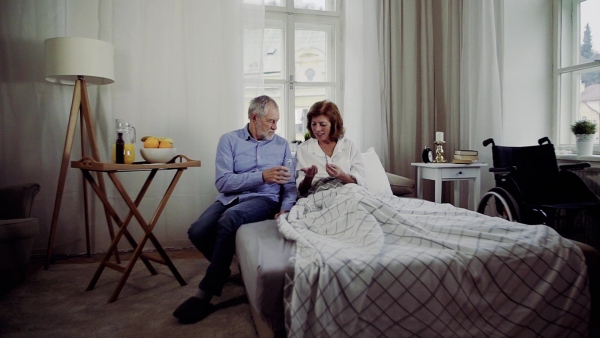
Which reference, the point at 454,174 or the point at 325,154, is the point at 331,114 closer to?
the point at 325,154

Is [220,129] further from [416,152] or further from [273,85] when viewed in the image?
[416,152]

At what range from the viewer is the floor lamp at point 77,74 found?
2.46 meters

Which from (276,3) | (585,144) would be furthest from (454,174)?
(276,3)

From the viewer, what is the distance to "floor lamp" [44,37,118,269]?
2.46 metres

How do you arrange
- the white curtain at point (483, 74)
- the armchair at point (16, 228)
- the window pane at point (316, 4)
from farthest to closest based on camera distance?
the window pane at point (316, 4) → the white curtain at point (483, 74) → the armchair at point (16, 228)

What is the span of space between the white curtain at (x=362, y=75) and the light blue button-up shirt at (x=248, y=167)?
3.67 feet

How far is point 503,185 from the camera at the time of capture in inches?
93.7

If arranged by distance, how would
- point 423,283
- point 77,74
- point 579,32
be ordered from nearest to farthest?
point 423,283 < point 77,74 < point 579,32

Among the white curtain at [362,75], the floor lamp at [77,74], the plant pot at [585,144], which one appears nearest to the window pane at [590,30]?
the plant pot at [585,144]

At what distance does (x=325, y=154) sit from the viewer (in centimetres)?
235

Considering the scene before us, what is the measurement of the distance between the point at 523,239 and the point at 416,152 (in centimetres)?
227

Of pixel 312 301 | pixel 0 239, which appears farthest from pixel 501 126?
pixel 0 239

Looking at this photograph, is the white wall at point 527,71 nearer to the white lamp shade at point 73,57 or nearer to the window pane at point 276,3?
the window pane at point 276,3

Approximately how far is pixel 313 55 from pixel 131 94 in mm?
1665
